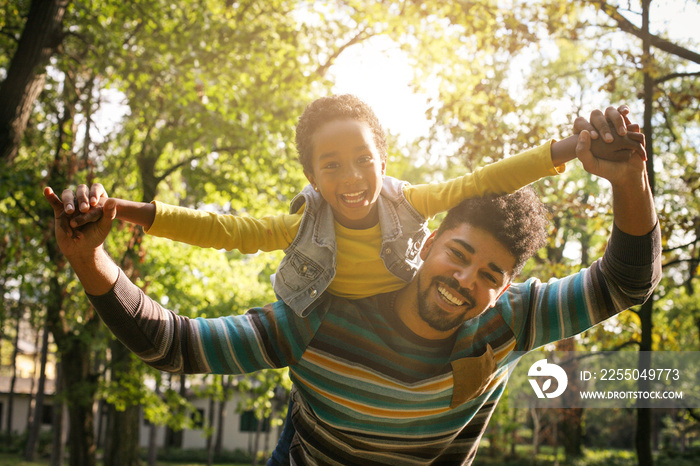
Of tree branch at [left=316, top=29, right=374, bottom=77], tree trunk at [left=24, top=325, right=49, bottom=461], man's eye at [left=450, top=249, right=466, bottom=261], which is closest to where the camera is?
man's eye at [left=450, top=249, right=466, bottom=261]

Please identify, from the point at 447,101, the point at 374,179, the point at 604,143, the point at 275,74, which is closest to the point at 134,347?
the point at 374,179

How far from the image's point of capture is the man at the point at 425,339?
7.73 ft

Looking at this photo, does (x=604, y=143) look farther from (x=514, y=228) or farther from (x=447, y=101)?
(x=447, y=101)

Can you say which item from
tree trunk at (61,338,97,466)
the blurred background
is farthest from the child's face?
tree trunk at (61,338,97,466)

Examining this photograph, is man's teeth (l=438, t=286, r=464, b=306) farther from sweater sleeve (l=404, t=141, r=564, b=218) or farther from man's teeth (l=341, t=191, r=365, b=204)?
man's teeth (l=341, t=191, r=365, b=204)

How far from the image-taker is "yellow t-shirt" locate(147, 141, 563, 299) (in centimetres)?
214

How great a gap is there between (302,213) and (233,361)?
70 cm

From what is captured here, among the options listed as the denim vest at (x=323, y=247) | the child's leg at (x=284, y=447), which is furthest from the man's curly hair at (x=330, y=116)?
the child's leg at (x=284, y=447)

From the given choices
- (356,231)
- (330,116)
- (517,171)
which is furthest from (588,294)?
(330,116)

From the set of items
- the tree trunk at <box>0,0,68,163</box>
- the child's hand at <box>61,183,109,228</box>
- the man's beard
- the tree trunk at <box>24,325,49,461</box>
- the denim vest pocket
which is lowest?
the tree trunk at <box>24,325,49,461</box>

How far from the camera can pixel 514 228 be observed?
8.21ft

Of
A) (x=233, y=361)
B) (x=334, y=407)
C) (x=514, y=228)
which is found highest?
(x=514, y=228)

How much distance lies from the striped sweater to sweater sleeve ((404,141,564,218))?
17.7 inches

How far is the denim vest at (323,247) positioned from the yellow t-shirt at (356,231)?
53 millimetres
